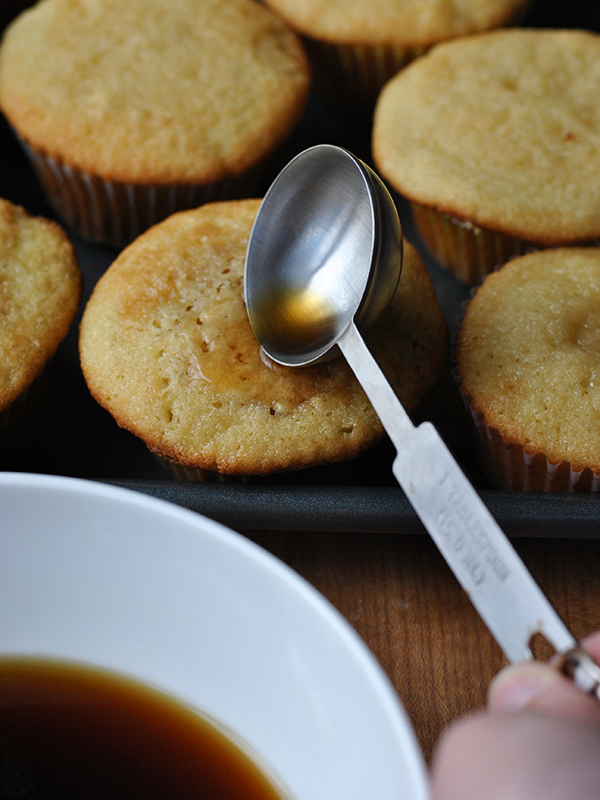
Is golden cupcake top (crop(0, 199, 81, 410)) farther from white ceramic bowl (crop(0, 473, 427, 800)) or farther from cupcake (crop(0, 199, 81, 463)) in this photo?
white ceramic bowl (crop(0, 473, 427, 800))

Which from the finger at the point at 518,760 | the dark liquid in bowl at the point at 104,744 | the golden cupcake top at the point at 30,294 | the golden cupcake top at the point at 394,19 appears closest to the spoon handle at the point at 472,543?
the finger at the point at 518,760

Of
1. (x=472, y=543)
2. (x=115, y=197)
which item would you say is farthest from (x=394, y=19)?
(x=472, y=543)

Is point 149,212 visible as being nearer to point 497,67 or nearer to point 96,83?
point 96,83

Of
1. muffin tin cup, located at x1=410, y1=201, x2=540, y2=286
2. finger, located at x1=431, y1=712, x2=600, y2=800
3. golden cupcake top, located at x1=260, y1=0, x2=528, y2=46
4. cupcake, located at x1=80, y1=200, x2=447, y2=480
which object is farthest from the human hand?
golden cupcake top, located at x1=260, y1=0, x2=528, y2=46

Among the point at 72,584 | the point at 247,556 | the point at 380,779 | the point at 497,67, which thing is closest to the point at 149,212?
the point at 497,67

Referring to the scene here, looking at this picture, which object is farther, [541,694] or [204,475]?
[204,475]

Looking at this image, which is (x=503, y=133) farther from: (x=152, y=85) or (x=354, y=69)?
(x=152, y=85)
